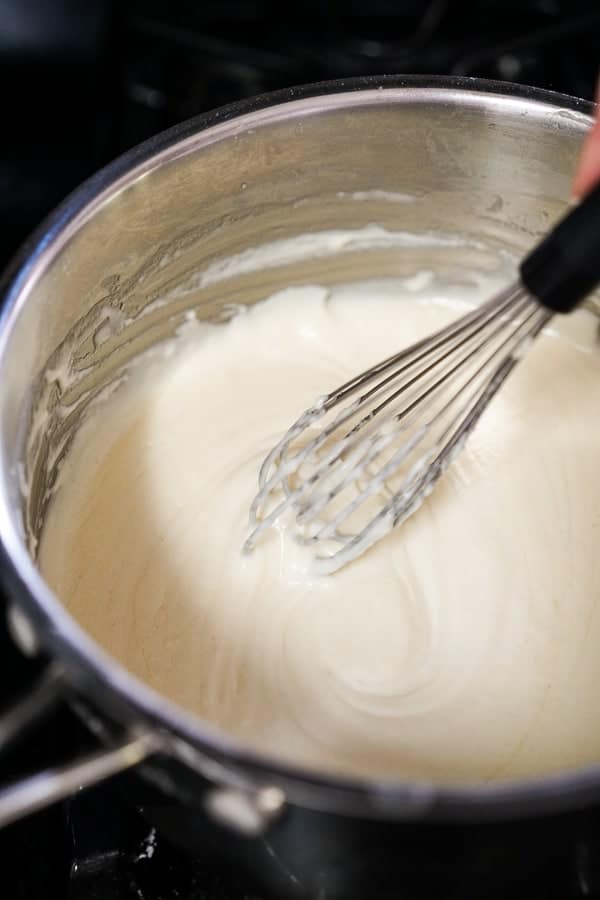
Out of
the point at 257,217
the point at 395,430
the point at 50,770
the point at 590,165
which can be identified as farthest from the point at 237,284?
the point at 50,770

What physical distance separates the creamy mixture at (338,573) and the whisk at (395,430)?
1.6 inches

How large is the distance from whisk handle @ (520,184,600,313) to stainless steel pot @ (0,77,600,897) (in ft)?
1.06

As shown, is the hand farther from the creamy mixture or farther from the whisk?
the creamy mixture

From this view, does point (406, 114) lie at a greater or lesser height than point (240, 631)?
greater

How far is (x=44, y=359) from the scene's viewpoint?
1.01 metres

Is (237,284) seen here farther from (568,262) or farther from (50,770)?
(50,770)

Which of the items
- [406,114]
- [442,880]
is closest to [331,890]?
[442,880]

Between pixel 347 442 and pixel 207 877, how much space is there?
0.42 m

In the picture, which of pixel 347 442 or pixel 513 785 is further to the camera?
pixel 347 442

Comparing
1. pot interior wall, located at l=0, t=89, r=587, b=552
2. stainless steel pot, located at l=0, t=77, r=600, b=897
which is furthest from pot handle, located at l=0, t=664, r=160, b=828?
pot interior wall, located at l=0, t=89, r=587, b=552

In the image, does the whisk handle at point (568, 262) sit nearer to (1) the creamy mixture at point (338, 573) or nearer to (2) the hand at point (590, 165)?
(2) the hand at point (590, 165)

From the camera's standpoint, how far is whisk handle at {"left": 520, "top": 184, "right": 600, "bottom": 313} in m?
0.78

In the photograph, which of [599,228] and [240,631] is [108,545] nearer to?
[240,631]

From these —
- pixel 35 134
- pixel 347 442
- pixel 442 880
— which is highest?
pixel 35 134
